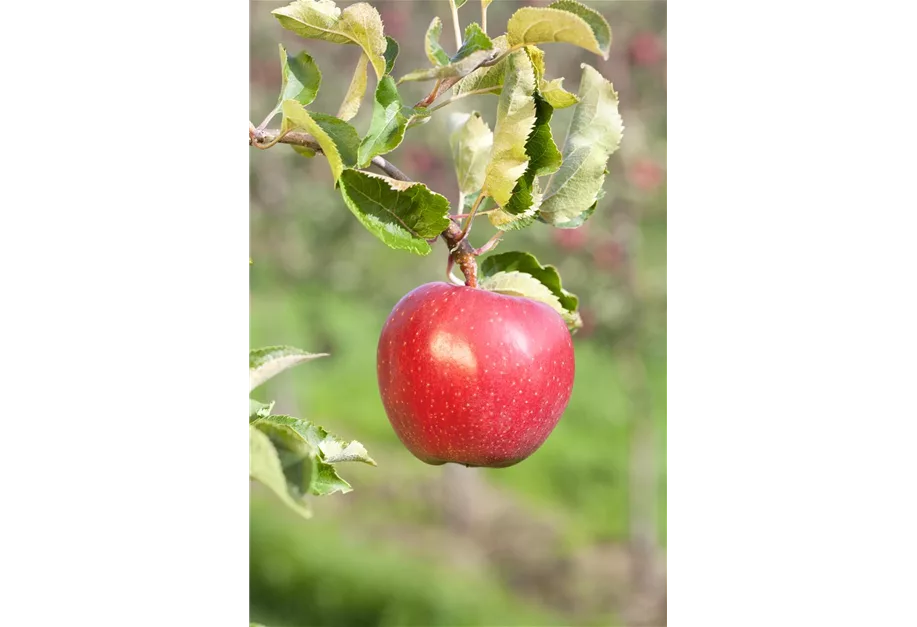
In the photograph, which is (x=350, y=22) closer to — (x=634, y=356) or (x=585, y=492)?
(x=634, y=356)

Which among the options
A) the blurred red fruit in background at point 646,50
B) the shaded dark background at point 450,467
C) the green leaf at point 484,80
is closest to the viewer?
the green leaf at point 484,80

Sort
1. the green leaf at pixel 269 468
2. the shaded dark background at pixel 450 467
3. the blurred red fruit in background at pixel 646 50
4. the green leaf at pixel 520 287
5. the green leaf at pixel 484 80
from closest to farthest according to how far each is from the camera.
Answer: the green leaf at pixel 269 468
the green leaf at pixel 484 80
the green leaf at pixel 520 287
the blurred red fruit in background at pixel 646 50
the shaded dark background at pixel 450 467

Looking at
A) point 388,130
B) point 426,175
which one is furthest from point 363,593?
point 388,130

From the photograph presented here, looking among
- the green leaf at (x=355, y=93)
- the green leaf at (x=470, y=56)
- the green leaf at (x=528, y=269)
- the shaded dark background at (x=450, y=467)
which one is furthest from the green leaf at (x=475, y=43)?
the shaded dark background at (x=450, y=467)

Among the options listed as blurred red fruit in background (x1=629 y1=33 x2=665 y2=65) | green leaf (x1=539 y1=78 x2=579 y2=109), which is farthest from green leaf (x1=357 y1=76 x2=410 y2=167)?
blurred red fruit in background (x1=629 y1=33 x2=665 y2=65)

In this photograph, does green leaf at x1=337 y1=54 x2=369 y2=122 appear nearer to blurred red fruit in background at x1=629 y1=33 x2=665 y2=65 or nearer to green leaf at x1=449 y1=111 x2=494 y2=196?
green leaf at x1=449 y1=111 x2=494 y2=196

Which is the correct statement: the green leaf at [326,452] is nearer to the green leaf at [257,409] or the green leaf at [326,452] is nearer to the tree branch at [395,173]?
the green leaf at [257,409]

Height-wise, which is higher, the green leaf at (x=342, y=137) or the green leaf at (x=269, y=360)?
the green leaf at (x=342, y=137)

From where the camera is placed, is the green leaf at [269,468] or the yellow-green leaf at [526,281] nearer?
the green leaf at [269,468]
